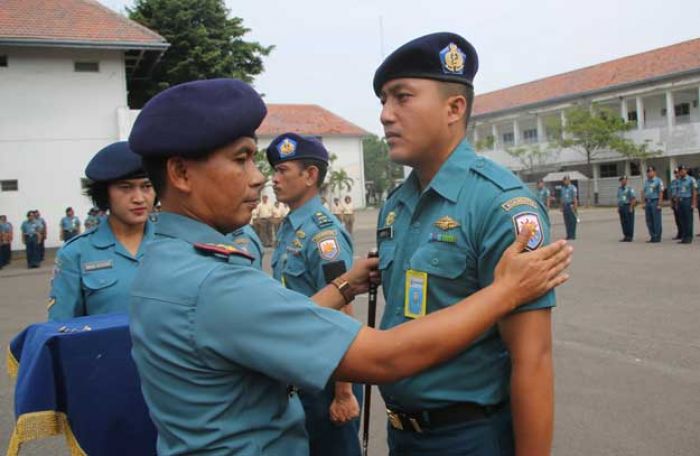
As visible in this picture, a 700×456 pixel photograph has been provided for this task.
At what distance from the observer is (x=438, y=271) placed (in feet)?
5.73

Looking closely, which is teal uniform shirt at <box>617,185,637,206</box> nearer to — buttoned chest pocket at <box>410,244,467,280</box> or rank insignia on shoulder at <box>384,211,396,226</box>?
rank insignia on shoulder at <box>384,211,396,226</box>

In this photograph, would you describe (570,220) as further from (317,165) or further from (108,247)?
(108,247)

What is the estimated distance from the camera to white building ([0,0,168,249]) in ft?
65.1

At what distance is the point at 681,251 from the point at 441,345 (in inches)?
498

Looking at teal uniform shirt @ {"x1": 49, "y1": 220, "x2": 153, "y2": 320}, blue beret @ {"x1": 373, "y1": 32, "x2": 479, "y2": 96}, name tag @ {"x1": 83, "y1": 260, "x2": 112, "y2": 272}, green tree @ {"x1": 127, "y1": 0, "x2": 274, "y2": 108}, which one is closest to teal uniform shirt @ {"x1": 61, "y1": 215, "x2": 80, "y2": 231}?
green tree @ {"x1": 127, "y1": 0, "x2": 274, "y2": 108}

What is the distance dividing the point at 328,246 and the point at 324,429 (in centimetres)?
88

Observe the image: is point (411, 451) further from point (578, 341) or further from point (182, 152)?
point (578, 341)

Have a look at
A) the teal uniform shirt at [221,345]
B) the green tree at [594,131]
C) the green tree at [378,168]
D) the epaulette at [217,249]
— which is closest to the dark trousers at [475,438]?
the teal uniform shirt at [221,345]

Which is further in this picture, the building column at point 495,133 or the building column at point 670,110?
the building column at point 495,133

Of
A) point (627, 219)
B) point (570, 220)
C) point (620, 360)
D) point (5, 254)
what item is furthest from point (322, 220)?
point (5, 254)

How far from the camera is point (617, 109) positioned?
38438 millimetres

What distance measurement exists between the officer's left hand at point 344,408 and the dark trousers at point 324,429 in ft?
0.35

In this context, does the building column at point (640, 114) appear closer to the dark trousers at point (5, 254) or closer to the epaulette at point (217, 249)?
the dark trousers at point (5, 254)

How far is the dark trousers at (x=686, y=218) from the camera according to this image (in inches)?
544
